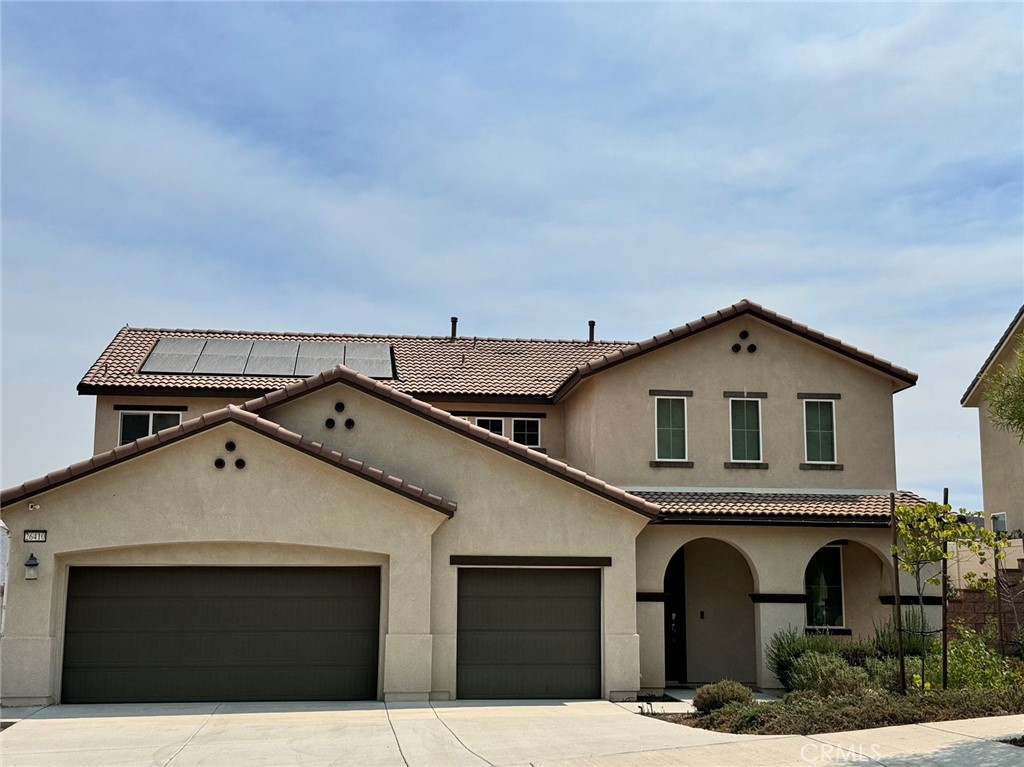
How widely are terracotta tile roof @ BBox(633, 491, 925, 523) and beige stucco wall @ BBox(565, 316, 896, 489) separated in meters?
0.59

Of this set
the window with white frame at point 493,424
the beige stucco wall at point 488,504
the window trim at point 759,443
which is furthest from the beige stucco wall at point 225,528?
the window trim at point 759,443

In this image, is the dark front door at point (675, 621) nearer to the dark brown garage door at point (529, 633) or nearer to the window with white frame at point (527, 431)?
the dark brown garage door at point (529, 633)

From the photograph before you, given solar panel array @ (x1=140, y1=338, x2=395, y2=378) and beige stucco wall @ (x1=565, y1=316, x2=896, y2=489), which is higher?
solar panel array @ (x1=140, y1=338, x2=395, y2=378)

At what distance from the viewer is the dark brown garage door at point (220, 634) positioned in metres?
18.4

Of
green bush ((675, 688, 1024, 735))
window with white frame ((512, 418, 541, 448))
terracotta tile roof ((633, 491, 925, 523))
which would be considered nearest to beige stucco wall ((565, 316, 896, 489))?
terracotta tile roof ((633, 491, 925, 523))

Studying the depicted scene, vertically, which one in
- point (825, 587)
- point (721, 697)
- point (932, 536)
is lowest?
point (721, 697)

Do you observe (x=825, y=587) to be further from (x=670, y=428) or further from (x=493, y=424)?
(x=493, y=424)

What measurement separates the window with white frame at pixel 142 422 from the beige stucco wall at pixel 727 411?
358 inches

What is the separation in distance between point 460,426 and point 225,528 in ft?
14.7

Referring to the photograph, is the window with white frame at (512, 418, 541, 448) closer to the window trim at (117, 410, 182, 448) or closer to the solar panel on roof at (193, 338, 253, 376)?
the solar panel on roof at (193, 338, 253, 376)

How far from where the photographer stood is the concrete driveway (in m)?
13.0

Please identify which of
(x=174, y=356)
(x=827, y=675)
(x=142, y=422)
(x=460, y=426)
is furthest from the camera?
(x=174, y=356)

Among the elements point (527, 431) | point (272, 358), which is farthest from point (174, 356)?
point (527, 431)

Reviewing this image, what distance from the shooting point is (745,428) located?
77.6 feet
